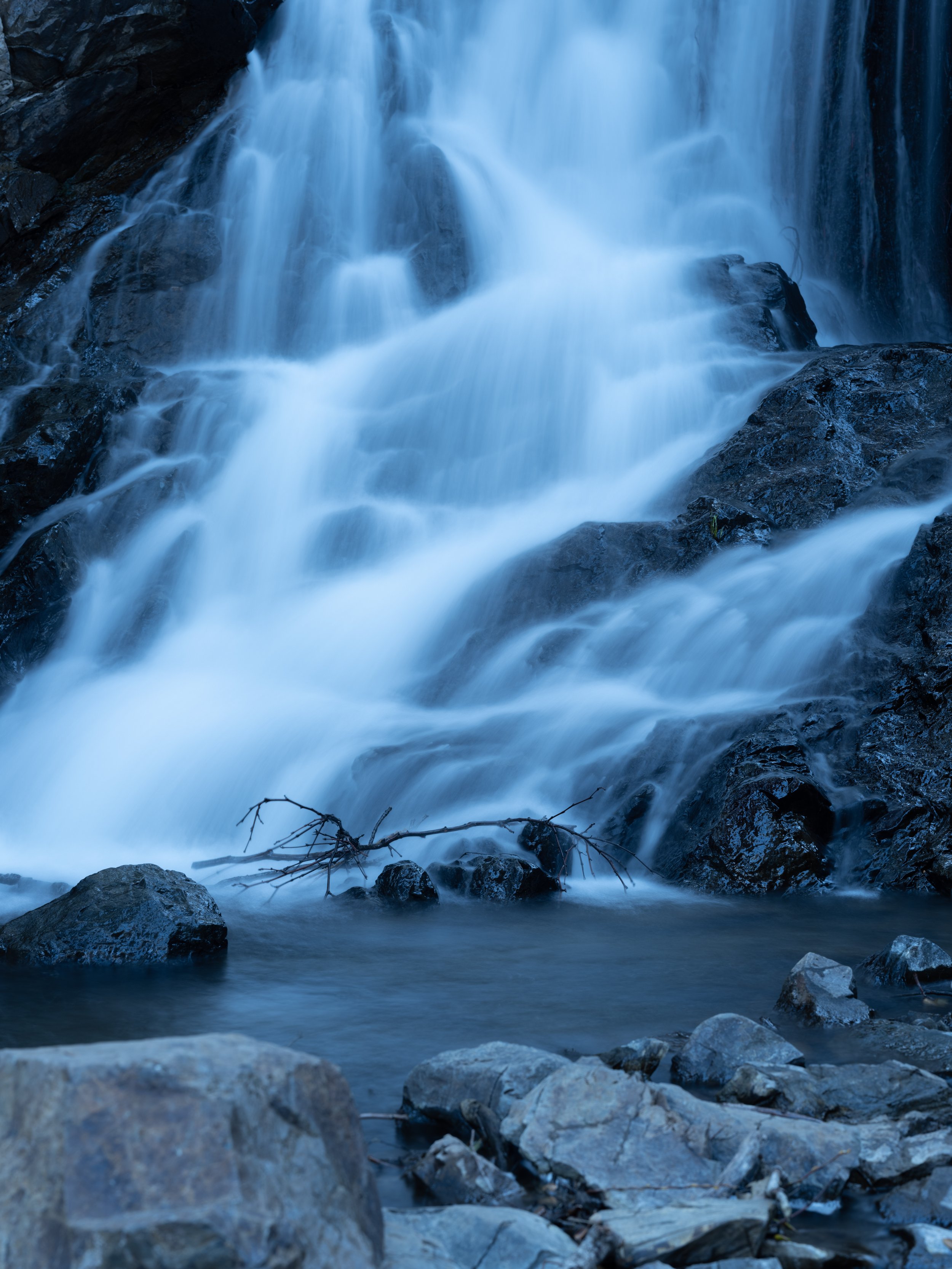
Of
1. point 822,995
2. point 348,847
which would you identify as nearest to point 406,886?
point 348,847

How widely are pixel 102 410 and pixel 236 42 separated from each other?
6070 mm

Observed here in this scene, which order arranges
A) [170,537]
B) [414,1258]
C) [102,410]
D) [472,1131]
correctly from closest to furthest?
1. [414,1258]
2. [472,1131]
3. [170,537]
4. [102,410]

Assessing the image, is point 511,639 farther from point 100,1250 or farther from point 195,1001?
point 100,1250

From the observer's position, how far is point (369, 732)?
7.14 metres

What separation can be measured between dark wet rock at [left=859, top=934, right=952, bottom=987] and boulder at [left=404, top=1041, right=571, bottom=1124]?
68.3 inches

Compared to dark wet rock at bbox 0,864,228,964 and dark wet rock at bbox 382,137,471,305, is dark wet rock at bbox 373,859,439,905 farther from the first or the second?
dark wet rock at bbox 382,137,471,305

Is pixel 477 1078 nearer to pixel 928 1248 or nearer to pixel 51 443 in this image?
pixel 928 1248

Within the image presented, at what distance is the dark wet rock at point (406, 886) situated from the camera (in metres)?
5.33

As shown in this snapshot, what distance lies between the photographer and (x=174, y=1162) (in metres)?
1.63

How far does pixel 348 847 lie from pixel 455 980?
6.39 feet

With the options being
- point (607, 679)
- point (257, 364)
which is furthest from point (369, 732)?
point (257, 364)

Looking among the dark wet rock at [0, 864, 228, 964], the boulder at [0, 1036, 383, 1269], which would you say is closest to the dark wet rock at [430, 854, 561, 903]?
the dark wet rock at [0, 864, 228, 964]

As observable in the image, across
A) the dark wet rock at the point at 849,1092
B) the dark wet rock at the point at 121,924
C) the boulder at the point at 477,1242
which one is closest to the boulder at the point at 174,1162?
the boulder at the point at 477,1242

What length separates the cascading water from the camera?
7004 mm
